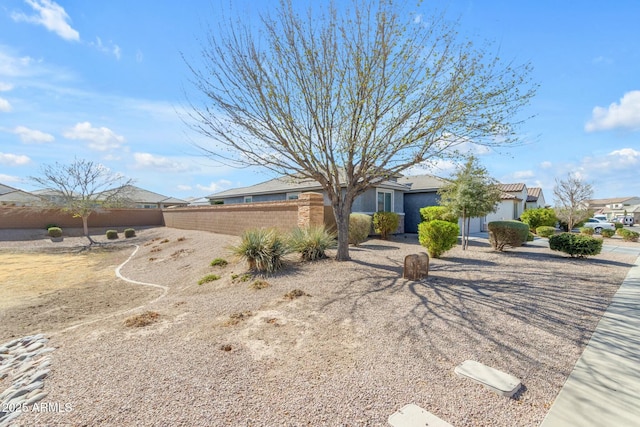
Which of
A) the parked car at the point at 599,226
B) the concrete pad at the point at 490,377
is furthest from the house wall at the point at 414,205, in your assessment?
the concrete pad at the point at 490,377

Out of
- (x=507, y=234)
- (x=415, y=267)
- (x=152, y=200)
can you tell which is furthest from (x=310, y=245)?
(x=152, y=200)

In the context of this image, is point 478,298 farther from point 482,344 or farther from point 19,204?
point 19,204

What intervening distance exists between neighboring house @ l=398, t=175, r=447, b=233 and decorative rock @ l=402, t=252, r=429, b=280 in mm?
13387

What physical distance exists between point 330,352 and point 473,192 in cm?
1012

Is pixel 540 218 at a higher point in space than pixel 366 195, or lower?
lower

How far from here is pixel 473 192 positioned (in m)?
11.7

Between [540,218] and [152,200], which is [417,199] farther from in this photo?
[152,200]

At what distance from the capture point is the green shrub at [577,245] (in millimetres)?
10133

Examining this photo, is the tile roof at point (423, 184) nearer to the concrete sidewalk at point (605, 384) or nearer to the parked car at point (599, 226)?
the parked car at point (599, 226)

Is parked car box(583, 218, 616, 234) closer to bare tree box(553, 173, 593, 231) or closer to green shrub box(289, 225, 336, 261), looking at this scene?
bare tree box(553, 173, 593, 231)

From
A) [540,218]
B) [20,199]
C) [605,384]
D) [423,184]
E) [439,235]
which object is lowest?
[605,384]

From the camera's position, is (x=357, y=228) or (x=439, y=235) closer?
(x=439, y=235)

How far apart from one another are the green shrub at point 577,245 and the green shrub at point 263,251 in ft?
32.0

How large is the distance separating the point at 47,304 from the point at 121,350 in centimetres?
632
